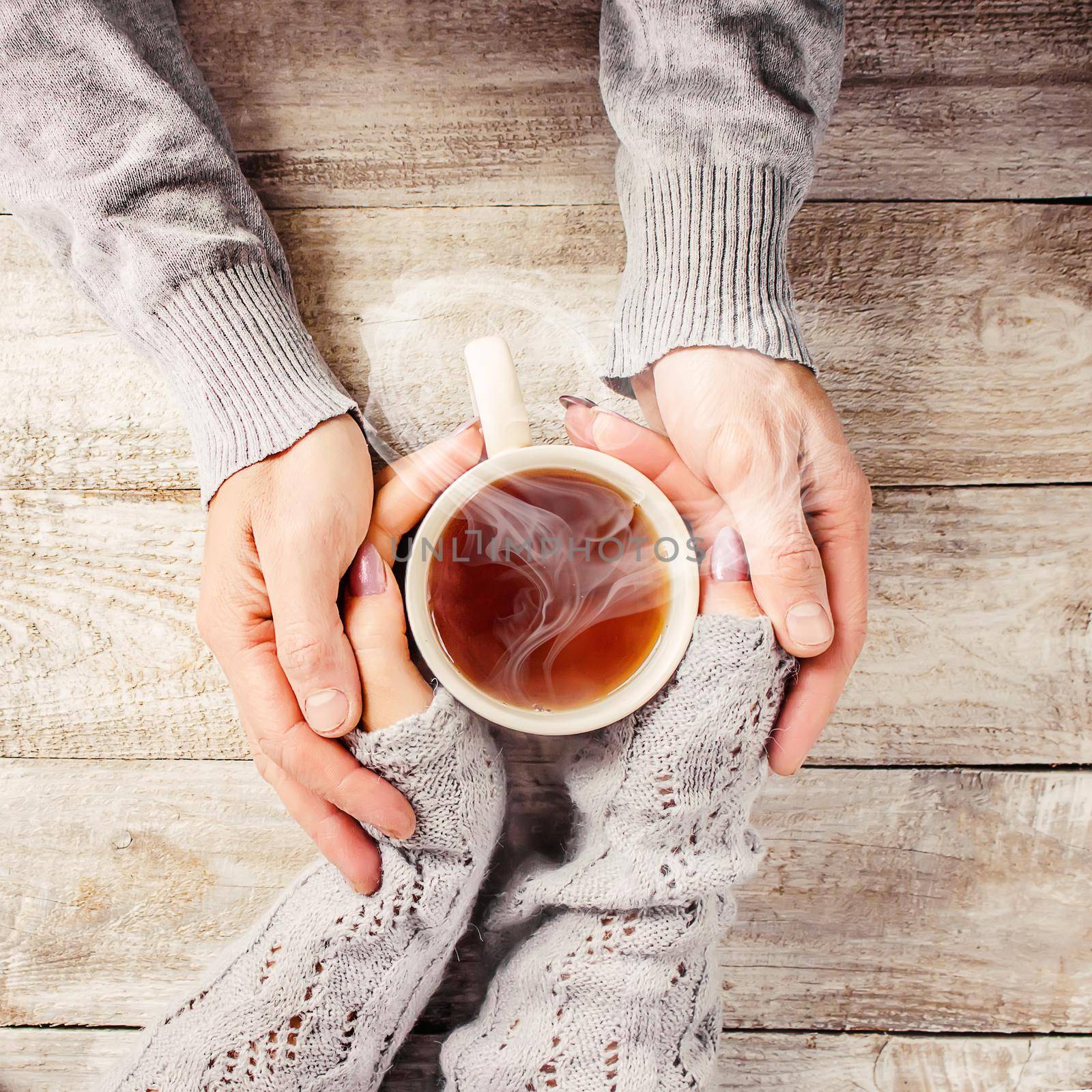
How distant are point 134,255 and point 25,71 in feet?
0.55

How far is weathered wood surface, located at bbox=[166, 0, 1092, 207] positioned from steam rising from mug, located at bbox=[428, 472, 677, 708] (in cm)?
33

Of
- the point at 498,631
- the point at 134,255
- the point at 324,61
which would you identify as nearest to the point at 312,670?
the point at 498,631

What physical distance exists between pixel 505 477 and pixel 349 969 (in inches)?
17.2

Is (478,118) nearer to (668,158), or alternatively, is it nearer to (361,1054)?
(668,158)

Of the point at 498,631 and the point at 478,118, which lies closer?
the point at 498,631

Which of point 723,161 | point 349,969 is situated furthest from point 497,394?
point 349,969

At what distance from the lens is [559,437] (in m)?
0.74

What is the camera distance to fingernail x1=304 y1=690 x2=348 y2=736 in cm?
58

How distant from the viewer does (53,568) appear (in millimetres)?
763

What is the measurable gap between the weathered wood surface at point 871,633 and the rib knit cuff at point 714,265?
25 cm

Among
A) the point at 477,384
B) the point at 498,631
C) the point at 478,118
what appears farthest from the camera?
the point at 478,118

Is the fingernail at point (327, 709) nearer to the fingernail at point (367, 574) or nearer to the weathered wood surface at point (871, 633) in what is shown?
the fingernail at point (367, 574)

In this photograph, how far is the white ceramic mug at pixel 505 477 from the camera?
1.81 ft

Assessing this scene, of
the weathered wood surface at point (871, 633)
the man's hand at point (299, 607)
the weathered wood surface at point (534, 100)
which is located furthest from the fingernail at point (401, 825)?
the weathered wood surface at point (534, 100)
